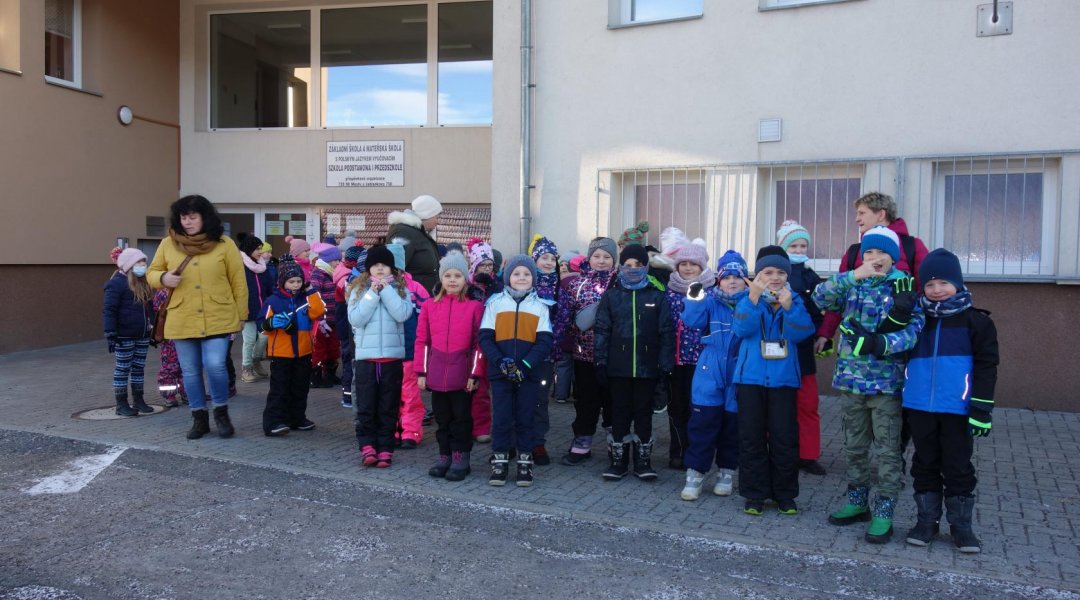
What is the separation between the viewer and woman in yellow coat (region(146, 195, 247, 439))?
7.04 m

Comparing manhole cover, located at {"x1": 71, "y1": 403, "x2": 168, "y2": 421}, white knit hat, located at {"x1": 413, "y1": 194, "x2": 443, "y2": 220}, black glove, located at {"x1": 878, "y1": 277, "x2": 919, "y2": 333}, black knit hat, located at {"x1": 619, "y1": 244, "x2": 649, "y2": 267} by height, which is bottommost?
manhole cover, located at {"x1": 71, "y1": 403, "x2": 168, "y2": 421}

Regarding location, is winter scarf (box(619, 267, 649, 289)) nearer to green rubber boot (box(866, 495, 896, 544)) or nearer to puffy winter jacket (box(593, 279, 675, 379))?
puffy winter jacket (box(593, 279, 675, 379))

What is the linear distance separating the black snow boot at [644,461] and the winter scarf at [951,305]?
2.12 meters

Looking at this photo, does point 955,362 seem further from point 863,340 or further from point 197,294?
point 197,294

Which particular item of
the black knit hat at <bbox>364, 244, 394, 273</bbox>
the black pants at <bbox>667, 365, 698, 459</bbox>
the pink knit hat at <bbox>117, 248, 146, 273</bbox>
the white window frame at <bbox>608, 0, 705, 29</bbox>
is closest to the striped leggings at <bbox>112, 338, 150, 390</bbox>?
the pink knit hat at <bbox>117, 248, 146, 273</bbox>

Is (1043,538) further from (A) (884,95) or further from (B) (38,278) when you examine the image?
(B) (38,278)

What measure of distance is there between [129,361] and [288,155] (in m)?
6.44

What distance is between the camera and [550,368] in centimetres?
625

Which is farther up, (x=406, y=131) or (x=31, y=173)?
(x=406, y=131)

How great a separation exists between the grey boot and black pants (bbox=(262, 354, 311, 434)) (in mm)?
4946

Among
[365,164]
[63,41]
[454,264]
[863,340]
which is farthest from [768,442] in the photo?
[63,41]

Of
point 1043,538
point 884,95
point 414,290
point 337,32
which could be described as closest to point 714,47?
point 884,95

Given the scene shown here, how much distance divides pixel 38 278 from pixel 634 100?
857cm

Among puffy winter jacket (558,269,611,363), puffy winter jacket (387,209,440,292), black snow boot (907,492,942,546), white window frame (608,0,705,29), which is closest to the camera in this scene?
black snow boot (907,492,942,546)
